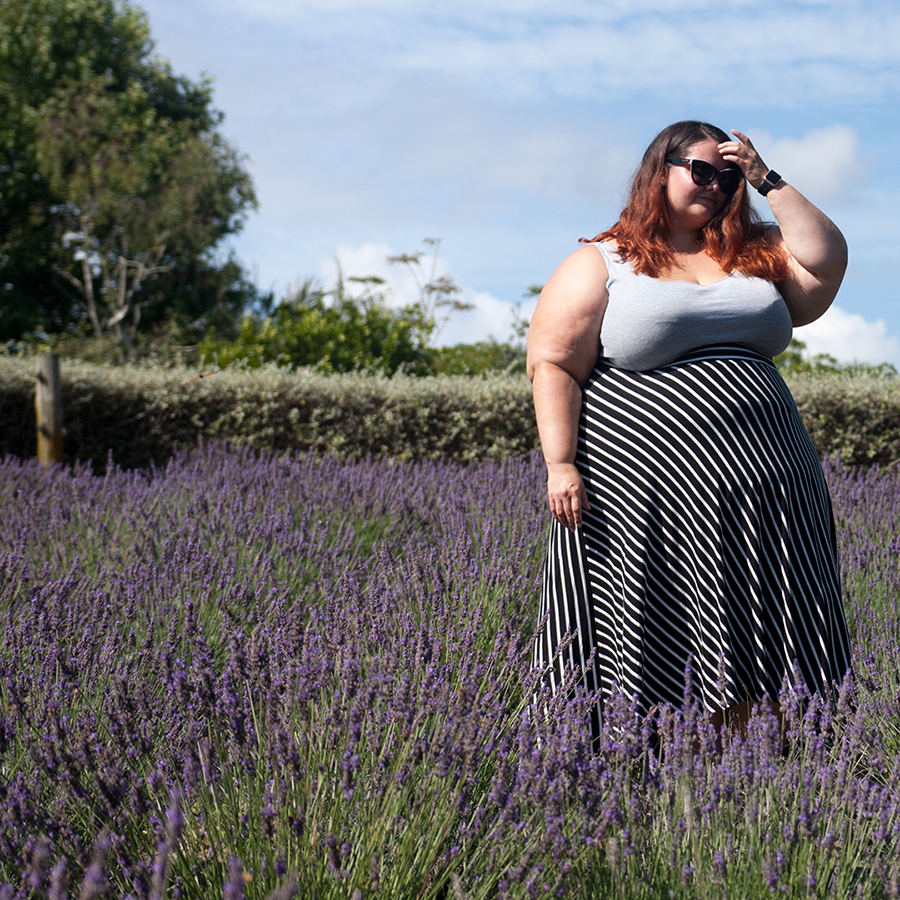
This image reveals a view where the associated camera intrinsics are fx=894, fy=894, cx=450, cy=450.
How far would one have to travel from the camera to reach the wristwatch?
2.43 m

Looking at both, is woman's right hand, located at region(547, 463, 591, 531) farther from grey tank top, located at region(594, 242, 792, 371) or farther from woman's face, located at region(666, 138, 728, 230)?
woman's face, located at region(666, 138, 728, 230)

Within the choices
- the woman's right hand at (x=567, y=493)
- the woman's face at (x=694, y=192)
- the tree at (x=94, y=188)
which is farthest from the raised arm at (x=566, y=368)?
the tree at (x=94, y=188)

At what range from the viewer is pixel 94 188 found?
1966 cm

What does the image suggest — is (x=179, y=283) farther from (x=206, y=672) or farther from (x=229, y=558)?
(x=206, y=672)

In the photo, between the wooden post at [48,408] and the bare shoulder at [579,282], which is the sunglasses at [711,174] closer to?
the bare shoulder at [579,282]

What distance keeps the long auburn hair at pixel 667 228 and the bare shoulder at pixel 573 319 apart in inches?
4.8

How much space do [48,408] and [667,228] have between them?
658 centimetres

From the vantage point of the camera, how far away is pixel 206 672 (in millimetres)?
1683

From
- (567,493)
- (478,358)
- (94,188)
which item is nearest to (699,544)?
(567,493)

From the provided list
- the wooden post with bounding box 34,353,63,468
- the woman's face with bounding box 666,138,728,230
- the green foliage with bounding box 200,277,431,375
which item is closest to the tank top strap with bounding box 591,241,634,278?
the woman's face with bounding box 666,138,728,230

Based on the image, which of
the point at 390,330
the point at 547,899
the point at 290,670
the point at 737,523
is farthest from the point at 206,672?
the point at 390,330

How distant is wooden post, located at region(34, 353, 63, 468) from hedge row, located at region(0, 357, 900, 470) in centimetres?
57

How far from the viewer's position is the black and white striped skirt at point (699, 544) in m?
2.24

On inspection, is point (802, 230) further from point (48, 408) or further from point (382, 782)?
point (48, 408)
